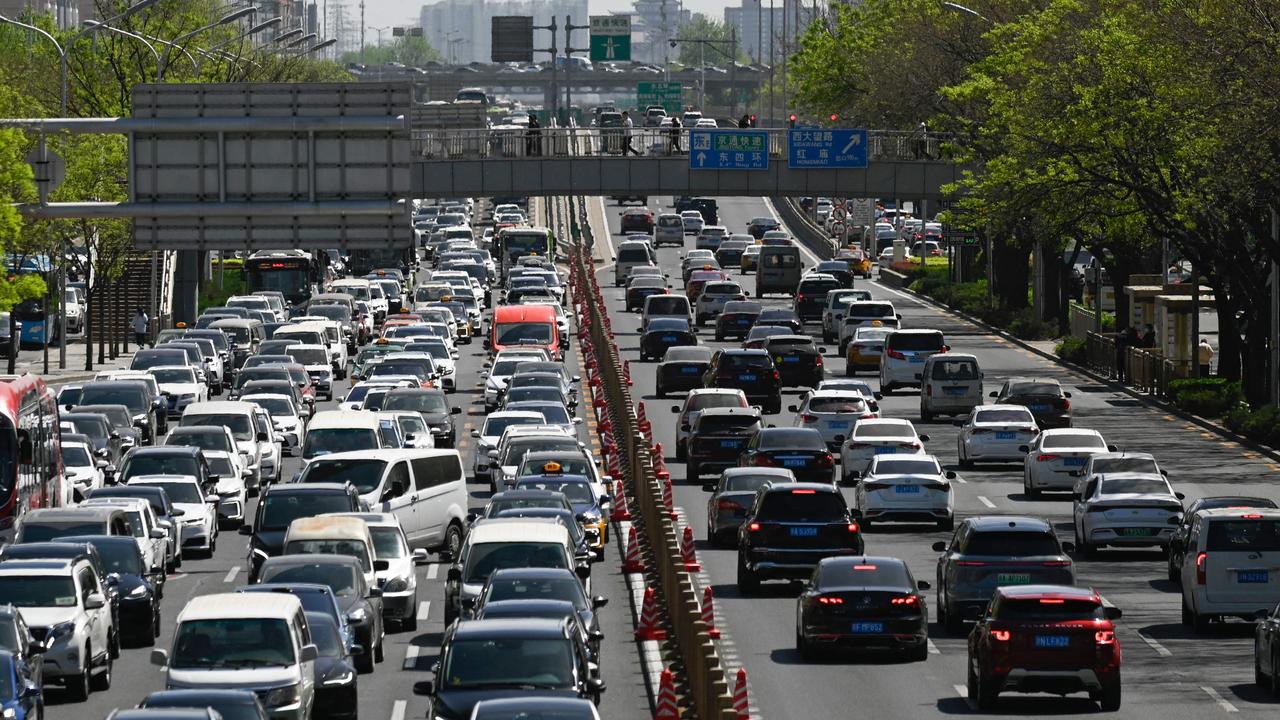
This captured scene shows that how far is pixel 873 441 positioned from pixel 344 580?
1898 cm

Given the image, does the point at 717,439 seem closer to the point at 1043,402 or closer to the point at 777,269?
the point at 1043,402

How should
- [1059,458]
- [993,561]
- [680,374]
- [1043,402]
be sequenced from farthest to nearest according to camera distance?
[680,374]
[1043,402]
[1059,458]
[993,561]

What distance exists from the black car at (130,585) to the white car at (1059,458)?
1932 cm

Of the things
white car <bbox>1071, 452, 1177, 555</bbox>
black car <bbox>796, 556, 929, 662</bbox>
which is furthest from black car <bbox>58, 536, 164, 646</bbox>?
white car <bbox>1071, 452, 1177, 555</bbox>

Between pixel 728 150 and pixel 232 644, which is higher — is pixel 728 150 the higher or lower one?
the higher one

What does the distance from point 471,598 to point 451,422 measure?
2450cm

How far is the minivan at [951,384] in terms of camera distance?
2302 inches

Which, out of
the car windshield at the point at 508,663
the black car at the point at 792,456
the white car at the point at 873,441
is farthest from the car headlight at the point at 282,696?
the white car at the point at 873,441

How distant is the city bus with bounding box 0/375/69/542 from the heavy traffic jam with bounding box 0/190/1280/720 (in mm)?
69

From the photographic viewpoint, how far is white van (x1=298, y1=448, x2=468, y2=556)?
38.5 m

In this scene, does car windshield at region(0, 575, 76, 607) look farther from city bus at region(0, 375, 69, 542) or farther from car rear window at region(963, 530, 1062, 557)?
car rear window at region(963, 530, 1062, 557)

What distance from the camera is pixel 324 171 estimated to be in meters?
43.9

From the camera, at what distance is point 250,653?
24.3 meters

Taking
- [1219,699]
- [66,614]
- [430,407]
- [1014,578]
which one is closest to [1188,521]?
[1014,578]
